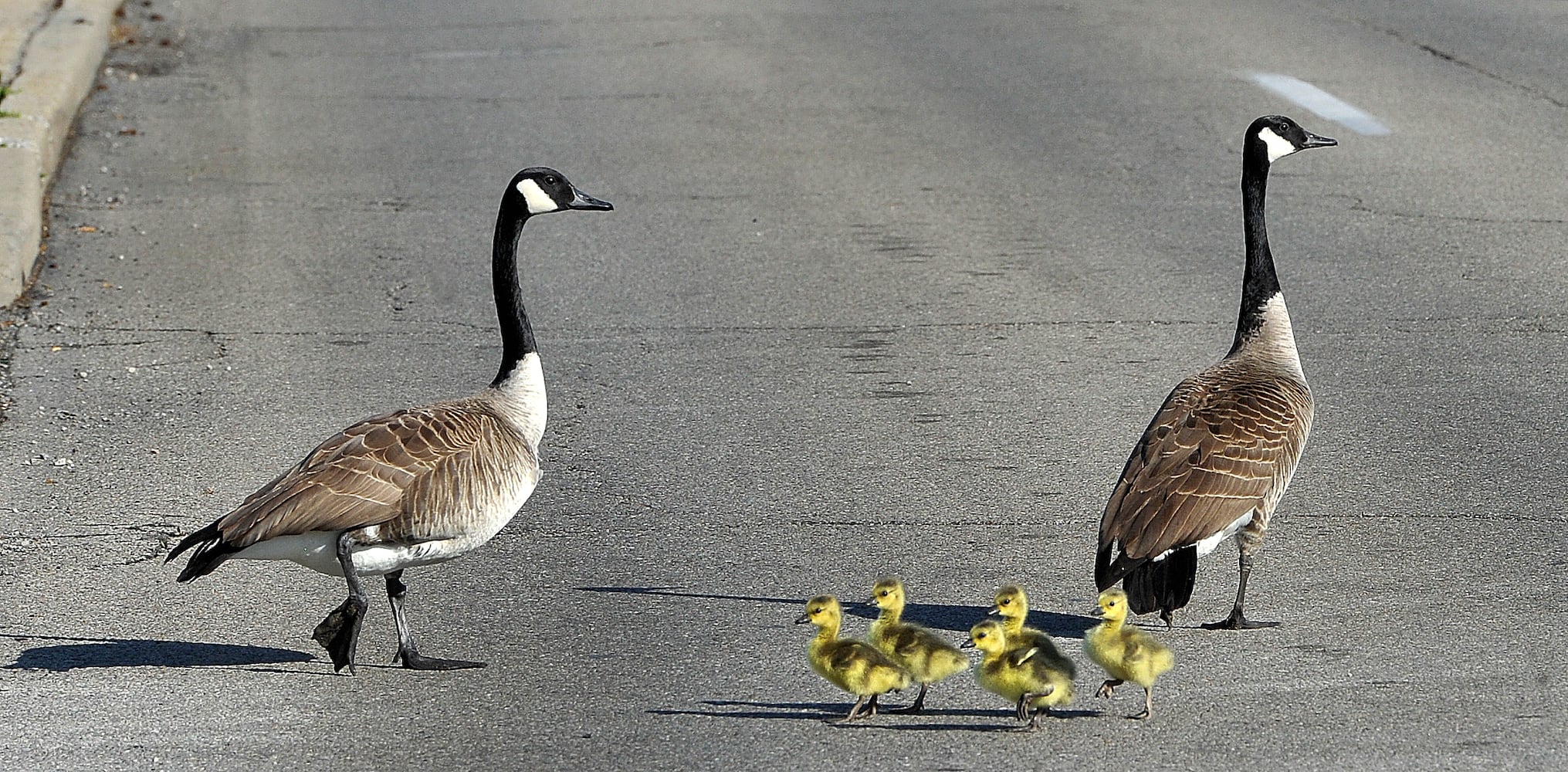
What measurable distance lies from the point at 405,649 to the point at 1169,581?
2221 millimetres

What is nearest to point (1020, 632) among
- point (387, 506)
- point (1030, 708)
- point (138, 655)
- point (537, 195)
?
point (1030, 708)

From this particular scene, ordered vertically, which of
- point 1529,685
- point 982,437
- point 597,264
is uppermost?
point 1529,685

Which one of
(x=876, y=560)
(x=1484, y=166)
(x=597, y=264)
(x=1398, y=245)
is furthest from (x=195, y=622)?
(x=1484, y=166)

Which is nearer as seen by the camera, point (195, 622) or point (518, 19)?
point (195, 622)

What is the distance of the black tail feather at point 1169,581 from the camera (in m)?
5.44

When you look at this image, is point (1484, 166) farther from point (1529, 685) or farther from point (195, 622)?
point (195, 622)

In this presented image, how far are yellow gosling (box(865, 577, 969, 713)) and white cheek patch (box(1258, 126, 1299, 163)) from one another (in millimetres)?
3137

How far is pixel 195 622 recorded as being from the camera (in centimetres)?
593

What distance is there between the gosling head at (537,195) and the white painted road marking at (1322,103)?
8.10 m

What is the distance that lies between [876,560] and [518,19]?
1352 centimetres

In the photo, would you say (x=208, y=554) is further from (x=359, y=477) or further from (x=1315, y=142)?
(x=1315, y=142)

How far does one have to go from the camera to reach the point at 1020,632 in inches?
191

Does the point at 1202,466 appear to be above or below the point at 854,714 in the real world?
above

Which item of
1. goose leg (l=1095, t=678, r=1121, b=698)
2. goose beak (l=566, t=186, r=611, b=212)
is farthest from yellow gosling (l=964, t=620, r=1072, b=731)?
goose beak (l=566, t=186, r=611, b=212)
